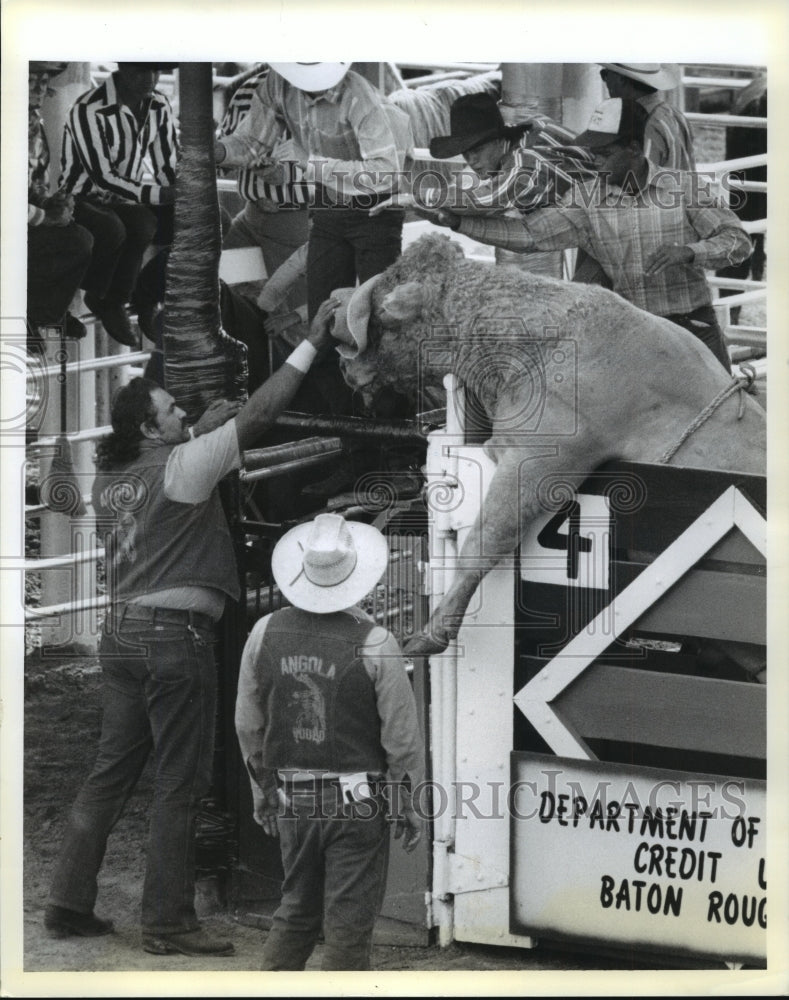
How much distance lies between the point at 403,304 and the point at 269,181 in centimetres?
59

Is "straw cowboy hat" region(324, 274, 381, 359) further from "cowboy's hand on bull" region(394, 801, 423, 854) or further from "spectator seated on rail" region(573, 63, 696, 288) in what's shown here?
"cowboy's hand on bull" region(394, 801, 423, 854)

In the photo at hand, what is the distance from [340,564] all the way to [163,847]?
1107 mm

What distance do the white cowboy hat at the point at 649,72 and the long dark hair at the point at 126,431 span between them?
1.81 meters

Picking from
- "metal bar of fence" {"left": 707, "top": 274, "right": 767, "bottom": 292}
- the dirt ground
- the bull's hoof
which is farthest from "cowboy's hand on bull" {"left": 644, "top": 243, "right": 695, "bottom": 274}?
the dirt ground

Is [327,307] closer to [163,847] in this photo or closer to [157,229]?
[157,229]

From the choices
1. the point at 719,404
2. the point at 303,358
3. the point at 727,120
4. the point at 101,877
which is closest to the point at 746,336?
the point at 719,404

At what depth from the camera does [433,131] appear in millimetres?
5094

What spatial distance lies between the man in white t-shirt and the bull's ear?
0.21 m

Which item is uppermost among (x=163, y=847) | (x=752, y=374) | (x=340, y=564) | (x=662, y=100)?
(x=662, y=100)

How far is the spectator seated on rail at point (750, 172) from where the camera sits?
201 inches

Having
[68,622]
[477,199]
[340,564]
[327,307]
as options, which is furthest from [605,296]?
[68,622]

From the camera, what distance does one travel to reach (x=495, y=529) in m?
5.00

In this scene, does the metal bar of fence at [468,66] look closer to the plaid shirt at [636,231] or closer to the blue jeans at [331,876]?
the plaid shirt at [636,231]

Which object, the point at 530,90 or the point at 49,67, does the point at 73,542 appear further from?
the point at 530,90
